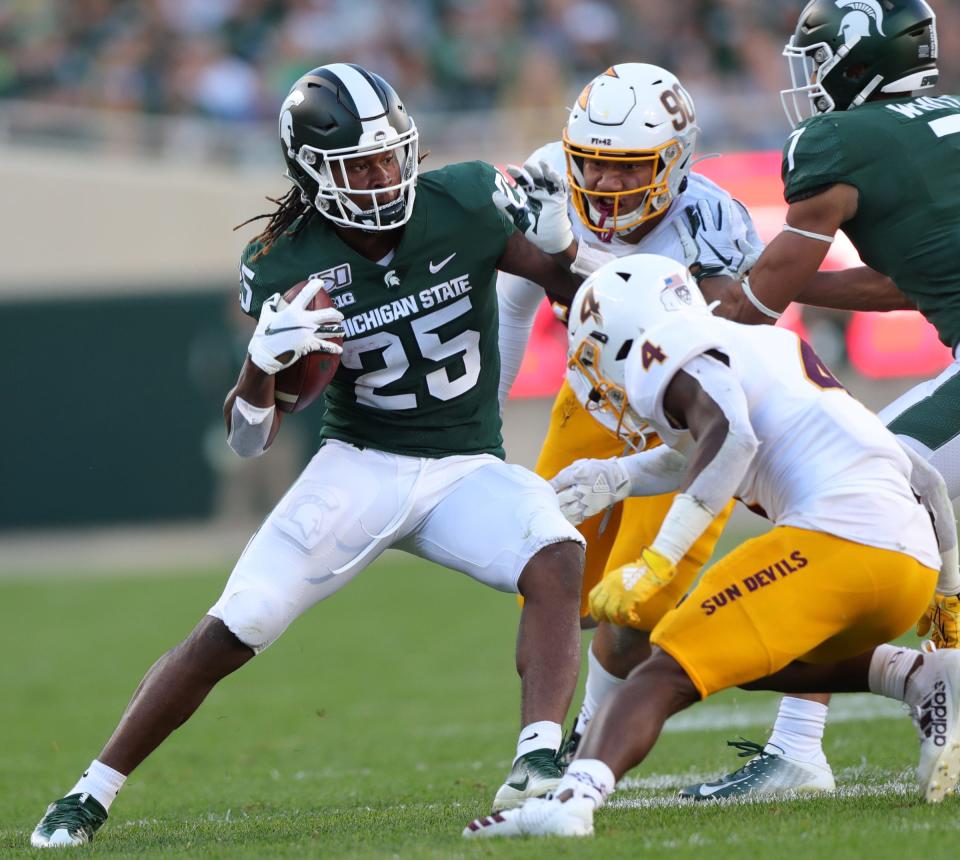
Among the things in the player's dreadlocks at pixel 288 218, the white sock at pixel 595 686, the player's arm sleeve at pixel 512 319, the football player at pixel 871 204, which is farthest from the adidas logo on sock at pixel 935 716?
the player's dreadlocks at pixel 288 218

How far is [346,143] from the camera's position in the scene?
401 centimetres

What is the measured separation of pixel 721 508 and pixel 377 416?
45.8 inches

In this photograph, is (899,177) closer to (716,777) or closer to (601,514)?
(601,514)

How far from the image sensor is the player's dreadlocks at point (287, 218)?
4.16 m

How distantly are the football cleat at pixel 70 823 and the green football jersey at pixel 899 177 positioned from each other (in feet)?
7.58

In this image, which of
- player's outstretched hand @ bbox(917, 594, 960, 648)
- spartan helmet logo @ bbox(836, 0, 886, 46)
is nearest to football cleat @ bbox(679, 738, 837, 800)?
player's outstretched hand @ bbox(917, 594, 960, 648)

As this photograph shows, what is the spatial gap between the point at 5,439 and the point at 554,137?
537 cm

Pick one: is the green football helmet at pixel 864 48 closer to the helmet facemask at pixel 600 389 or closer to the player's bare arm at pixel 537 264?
the player's bare arm at pixel 537 264

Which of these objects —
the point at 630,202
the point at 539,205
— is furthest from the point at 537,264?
the point at 630,202

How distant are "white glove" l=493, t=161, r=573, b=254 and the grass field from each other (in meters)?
1.44

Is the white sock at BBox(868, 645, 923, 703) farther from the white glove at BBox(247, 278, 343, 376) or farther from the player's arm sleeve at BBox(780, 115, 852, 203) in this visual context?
the white glove at BBox(247, 278, 343, 376)

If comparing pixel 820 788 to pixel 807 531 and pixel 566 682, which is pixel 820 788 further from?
pixel 807 531

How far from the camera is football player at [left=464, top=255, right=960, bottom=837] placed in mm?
3244

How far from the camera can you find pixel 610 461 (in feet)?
12.8
